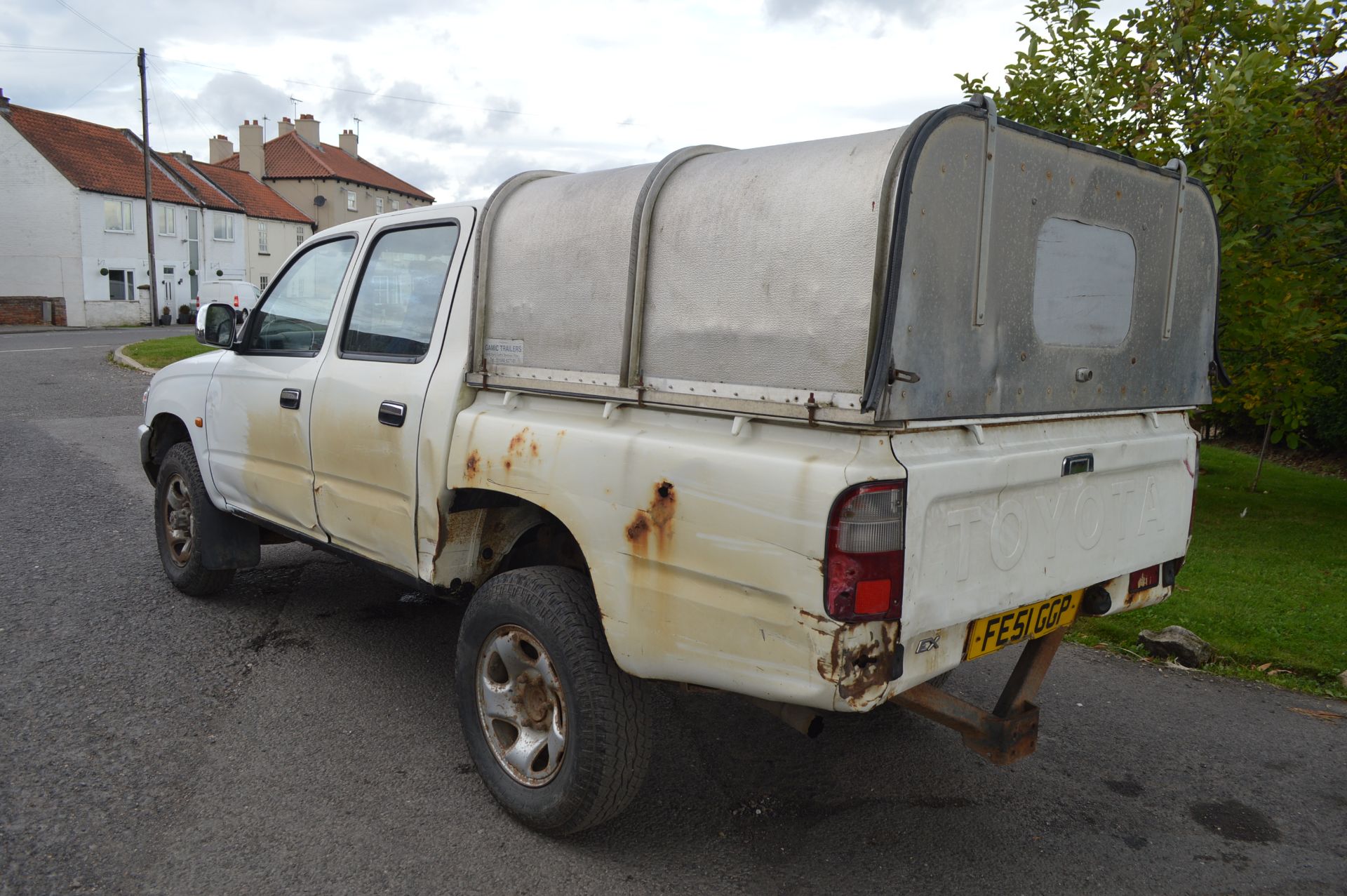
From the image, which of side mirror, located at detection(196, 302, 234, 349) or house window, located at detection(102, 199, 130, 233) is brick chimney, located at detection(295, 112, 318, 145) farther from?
side mirror, located at detection(196, 302, 234, 349)

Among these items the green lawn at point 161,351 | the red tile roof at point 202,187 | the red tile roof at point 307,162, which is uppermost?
the red tile roof at point 307,162

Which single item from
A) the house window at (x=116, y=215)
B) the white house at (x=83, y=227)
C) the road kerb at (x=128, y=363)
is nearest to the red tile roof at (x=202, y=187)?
the white house at (x=83, y=227)

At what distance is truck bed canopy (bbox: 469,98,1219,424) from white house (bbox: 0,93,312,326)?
42.3 m

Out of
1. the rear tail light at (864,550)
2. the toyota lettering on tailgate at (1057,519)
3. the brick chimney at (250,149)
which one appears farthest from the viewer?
the brick chimney at (250,149)

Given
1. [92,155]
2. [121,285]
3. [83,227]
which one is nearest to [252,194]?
[92,155]

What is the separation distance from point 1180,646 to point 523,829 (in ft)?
12.0

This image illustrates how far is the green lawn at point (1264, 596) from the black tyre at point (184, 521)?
188 inches

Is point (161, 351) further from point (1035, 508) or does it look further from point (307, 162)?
point (307, 162)

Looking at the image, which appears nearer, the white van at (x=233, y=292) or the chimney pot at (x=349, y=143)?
the white van at (x=233, y=292)

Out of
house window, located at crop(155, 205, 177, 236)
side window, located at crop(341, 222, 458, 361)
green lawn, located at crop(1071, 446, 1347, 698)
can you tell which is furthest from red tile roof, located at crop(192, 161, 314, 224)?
side window, located at crop(341, 222, 458, 361)

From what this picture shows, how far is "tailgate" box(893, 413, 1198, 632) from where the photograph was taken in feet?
8.43

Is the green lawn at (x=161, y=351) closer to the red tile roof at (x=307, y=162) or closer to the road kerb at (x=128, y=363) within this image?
the road kerb at (x=128, y=363)

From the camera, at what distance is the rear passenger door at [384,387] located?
3764 millimetres

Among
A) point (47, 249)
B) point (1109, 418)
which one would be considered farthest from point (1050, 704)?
point (47, 249)
